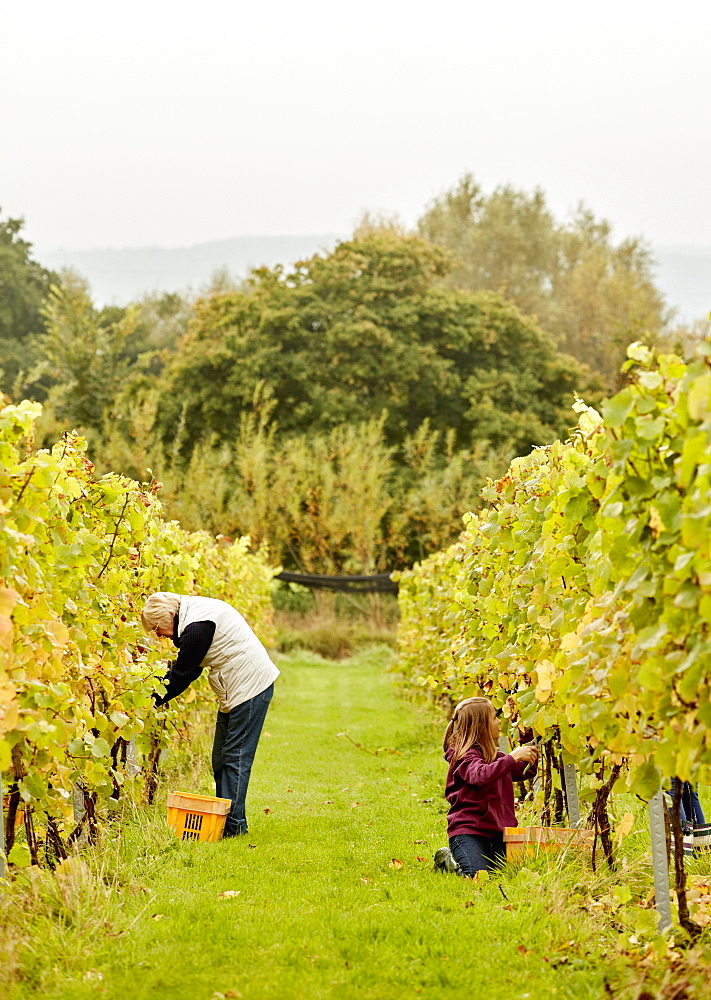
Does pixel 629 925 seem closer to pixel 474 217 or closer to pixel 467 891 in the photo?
pixel 467 891

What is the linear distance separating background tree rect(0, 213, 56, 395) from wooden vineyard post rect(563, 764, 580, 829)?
105 ft

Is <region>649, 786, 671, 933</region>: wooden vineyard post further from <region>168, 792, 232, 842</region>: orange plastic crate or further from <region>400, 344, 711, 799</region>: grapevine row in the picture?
<region>168, 792, 232, 842</region>: orange plastic crate

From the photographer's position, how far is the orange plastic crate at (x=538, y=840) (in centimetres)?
445

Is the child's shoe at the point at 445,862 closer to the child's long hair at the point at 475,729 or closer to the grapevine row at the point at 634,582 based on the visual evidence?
the child's long hair at the point at 475,729

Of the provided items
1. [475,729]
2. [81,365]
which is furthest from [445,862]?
[81,365]

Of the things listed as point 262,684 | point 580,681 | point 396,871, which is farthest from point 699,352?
point 262,684

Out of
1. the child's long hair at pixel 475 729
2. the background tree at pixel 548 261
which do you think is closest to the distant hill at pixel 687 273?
the background tree at pixel 548 261

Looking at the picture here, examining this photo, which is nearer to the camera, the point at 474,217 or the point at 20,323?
the point at 20,323

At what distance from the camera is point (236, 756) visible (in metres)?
5.33

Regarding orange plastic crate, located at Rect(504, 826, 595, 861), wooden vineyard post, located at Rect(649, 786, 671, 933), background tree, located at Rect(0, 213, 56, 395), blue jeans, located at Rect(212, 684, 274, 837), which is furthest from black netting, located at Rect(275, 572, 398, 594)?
background tree, located at Rect(0, 213, 56, 395)

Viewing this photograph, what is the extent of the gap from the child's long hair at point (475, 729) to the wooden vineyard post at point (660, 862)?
1.19 m

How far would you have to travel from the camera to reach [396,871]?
15.2 ft

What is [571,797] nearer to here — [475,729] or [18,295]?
[475,729]

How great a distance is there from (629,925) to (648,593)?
149 centimetres
